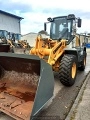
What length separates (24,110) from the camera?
337cm

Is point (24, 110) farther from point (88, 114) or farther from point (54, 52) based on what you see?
point (54, 52)

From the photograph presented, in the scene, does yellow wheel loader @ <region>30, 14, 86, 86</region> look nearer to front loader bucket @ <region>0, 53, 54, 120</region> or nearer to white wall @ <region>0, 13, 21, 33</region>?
front loader bucket @ <region>0, 53, 54, 120</region>

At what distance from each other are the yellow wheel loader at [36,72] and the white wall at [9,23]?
2449cm

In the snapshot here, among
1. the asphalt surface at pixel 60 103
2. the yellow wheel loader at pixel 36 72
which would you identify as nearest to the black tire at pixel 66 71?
the yellow wheel loader at pixel 36 72

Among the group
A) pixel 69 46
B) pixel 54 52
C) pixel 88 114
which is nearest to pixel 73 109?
pixel 88 114

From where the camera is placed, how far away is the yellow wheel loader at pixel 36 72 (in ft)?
11.1

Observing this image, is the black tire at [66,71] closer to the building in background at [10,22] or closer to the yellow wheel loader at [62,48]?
the yellow wheel loader at [62,48]

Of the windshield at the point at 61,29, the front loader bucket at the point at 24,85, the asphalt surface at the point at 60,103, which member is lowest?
the asphalt surface at the point at 60,103

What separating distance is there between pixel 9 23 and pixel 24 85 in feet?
95.9

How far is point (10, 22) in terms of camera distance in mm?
32625

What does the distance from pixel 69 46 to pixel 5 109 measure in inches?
148

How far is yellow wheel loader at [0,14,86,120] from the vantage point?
337 cm

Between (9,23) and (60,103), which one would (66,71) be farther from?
(9,23)

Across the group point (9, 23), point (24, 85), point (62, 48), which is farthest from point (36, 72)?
point (9, 23)
